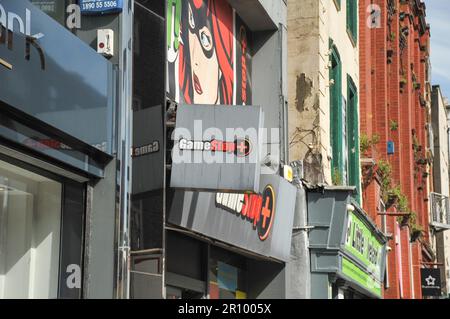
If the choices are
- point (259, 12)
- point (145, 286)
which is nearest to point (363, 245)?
point (259, 12)

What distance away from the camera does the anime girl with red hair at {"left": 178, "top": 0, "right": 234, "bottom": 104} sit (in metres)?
12.6

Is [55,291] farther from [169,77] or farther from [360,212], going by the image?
[360,212]

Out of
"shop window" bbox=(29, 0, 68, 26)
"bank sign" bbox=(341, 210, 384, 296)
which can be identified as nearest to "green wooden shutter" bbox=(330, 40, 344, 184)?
"bank sign" bbox=(341, 210, 384, 296)

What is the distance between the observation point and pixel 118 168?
394 inches

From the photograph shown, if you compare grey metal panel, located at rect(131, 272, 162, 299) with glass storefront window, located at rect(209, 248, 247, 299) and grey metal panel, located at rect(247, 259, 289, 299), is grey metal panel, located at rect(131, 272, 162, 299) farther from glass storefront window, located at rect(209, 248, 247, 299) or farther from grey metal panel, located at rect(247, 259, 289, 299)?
grey metal panel, located at rect(247, 259, 289, 299)

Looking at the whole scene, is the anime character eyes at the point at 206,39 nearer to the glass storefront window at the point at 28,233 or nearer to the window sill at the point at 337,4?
the glass storefront window at the point at 28,233

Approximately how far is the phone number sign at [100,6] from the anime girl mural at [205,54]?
1.63 m

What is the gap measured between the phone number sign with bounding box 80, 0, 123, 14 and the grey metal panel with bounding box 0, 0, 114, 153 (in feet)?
2.18

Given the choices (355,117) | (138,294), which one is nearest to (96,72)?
(138,294)

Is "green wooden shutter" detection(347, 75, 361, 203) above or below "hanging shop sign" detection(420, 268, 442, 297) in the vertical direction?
above

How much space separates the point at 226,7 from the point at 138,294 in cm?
608

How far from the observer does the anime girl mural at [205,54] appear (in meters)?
12.2

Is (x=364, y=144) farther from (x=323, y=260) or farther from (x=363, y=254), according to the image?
(x=323, y=260)

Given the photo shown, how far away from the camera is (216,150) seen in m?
10.5
